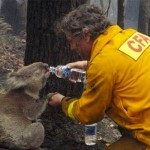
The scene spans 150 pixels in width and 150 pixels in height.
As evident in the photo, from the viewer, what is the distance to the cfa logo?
3.90 metres

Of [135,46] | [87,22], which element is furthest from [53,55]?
[135,46]

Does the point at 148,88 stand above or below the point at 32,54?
above

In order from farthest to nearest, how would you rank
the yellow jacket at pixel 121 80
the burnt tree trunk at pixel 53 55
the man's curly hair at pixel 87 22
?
the burnt tree trunk at pixel 53 55
the man's curly hair at pixel 87 22
the yellow jacket at pixel 121 80

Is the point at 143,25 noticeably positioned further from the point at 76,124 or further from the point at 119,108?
the point at 119,108

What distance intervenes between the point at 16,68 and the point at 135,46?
6.64 metres

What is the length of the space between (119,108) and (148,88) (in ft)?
1.21

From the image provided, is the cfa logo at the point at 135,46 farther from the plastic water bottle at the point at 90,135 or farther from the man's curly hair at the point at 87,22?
the plastic water bottle at the point at 90,135

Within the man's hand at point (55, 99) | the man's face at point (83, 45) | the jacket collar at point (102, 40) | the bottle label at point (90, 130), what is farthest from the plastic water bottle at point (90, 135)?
the jacket collar at point (102, 40)

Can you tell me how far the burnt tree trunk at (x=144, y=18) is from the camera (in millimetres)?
12711

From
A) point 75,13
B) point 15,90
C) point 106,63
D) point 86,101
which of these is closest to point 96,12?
point 75,13

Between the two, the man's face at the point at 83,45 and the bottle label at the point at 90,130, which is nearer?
the man's face at the point at 83,45

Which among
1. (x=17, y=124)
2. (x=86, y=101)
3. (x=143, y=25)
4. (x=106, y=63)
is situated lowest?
(x=143, y=25)

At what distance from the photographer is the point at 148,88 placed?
3.93 metres

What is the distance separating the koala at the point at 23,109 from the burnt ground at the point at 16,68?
2.09ft
